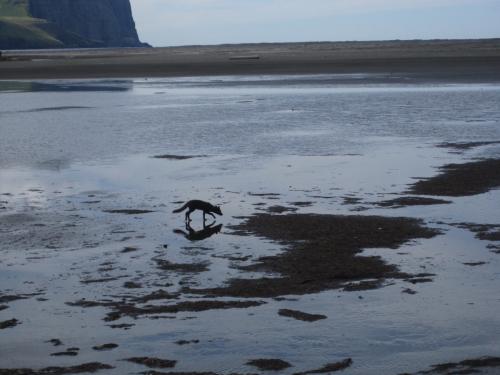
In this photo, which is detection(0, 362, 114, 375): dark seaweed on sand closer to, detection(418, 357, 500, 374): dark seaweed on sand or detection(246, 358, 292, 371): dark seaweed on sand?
detection(246, 358, 292, 371): dark seaweed on sand

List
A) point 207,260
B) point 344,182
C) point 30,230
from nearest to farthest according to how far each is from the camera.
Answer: point 207,260, point 30,230, point 344,182

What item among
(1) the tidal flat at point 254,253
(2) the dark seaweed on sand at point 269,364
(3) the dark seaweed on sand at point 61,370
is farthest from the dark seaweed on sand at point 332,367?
(3) the dark seaweed on sand at point 61,370

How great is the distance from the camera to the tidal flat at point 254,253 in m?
6.93

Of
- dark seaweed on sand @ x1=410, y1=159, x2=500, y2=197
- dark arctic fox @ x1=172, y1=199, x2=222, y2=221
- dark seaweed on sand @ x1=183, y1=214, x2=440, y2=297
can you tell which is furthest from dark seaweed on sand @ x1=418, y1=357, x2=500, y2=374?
dark seaweed on sand @ x1=410, y1=159, x2=500, y2=197

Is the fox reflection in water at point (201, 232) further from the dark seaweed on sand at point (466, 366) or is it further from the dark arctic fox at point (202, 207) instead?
the dark seaweed on sand at point (466, 366)

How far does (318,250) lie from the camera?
10.2m

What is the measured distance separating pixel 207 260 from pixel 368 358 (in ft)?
12.4

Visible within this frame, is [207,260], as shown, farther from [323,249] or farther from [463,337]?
[463,337]

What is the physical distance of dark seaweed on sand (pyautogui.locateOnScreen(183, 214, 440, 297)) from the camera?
8727mm

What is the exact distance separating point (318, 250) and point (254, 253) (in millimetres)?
956

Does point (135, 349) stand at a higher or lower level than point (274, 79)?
lower

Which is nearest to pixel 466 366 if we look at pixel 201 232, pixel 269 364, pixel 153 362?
pixel 269 364

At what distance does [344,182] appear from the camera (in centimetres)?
1532

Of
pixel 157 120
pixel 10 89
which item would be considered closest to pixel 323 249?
pixel 157 120
